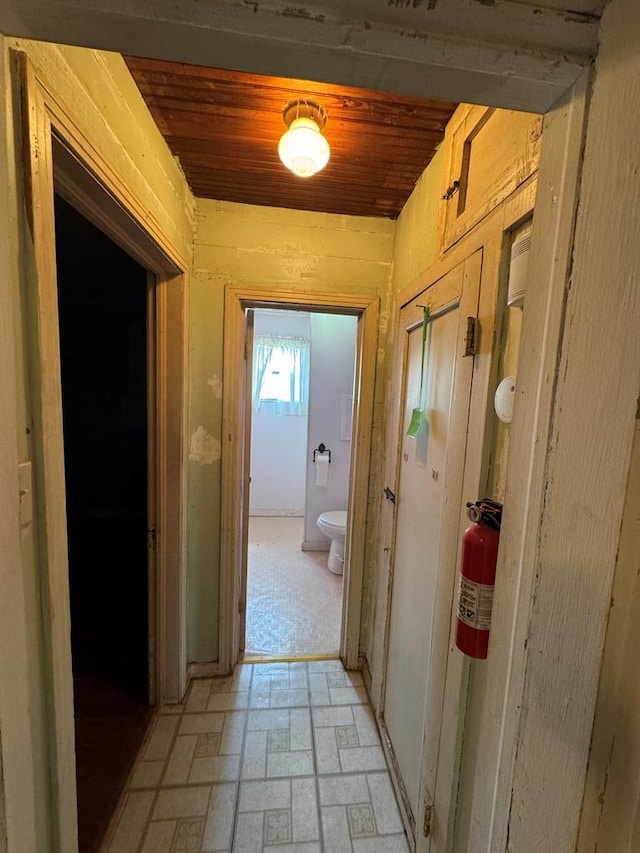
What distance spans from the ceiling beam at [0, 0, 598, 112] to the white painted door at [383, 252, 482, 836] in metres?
0.51

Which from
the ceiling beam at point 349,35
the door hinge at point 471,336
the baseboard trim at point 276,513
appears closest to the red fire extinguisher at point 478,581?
the door hinge at point 471,336

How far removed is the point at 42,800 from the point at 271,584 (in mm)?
2150

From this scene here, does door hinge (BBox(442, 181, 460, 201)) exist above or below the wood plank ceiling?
below

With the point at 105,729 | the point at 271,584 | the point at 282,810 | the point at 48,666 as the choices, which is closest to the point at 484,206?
the point at 48,666

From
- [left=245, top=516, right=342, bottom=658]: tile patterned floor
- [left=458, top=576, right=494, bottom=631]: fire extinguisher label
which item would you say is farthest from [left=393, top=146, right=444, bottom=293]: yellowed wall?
[left=245, top=516, right=342, bottom=658]: tile patterned floor

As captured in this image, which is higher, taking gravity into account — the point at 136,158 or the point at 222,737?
the point at 136,158

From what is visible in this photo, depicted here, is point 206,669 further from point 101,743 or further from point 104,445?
point 104,445

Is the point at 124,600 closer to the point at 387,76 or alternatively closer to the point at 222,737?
the point at 222,737

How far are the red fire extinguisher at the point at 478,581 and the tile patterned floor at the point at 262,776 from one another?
1111mm

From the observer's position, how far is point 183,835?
1.21 metres

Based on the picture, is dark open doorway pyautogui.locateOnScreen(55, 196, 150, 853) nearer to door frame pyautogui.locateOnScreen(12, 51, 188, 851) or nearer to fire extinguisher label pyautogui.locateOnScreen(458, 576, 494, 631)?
door frame pyautogui.locateOnScreen(12, 51, 188, 851)

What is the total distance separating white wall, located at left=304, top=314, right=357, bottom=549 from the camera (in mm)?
3395

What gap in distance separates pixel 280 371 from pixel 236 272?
2457mm

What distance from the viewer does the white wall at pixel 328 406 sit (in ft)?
11.1
